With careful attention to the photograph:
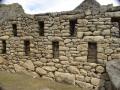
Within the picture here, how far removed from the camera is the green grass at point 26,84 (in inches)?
383

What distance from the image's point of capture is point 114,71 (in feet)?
24.5

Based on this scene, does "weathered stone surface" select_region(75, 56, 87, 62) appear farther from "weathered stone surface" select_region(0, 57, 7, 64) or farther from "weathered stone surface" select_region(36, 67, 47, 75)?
"weathered stone surface" select_region(0, 57, 7, 64)

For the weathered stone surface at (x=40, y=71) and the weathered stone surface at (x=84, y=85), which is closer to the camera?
the weathered stone surface at (x=84, y=85)

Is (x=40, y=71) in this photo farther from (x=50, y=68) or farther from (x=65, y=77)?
(x=65, y=77)

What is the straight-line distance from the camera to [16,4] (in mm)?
19781

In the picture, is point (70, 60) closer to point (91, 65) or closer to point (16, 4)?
point (91, 65)

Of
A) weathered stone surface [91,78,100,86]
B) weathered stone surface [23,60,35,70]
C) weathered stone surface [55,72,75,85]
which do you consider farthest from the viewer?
weathered stone surface [23,60,35,70]

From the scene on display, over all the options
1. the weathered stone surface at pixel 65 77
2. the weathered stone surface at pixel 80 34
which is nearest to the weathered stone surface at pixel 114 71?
the weathered stone surface at pixel 80 34

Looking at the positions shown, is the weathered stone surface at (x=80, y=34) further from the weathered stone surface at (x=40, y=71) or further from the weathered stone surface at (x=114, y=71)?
the weathered stone surface at (x=40, y=71)

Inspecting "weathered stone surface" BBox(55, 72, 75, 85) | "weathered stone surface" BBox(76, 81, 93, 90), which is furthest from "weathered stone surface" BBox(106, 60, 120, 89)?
"weathered stone surface" BBox(55, 72, 75, 85)

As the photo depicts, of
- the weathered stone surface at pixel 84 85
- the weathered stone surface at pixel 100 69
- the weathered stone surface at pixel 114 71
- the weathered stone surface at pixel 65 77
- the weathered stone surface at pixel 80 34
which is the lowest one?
the weathered stone surface at pixel 84 85

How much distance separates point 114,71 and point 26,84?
14.0ft

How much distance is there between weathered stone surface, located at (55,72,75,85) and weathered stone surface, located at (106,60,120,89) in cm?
201

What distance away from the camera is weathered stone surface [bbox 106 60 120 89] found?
656 centimetres
